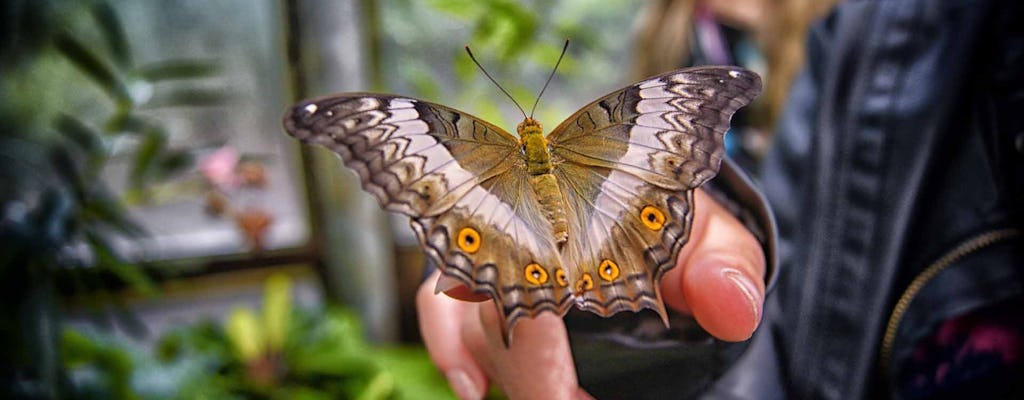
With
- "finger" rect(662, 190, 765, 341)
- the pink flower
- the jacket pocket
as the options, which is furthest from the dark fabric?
the pink flower

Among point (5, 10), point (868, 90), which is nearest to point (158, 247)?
point (5, 10)

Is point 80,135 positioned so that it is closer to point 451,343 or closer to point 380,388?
point 380,388

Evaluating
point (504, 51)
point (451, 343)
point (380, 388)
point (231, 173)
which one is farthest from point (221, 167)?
point (451, 343)

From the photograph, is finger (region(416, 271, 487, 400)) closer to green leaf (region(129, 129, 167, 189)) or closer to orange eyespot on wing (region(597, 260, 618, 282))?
orange eyespot on wing (region(597, 260, 618, 282))

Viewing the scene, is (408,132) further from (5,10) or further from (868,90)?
(5,10)

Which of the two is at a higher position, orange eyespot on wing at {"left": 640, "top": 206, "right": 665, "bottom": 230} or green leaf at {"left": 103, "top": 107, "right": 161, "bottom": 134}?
orange eyespot on wing at {"left": 640, "top": 206, "right": 665, "bottom": 230}

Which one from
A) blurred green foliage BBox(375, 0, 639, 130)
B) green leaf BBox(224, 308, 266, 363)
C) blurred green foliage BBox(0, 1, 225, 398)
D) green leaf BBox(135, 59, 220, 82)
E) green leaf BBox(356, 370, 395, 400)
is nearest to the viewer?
blurred green foliage BBox(375, 0, 639, 130)
